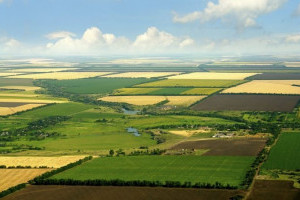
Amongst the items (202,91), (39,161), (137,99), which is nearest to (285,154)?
(39,161)

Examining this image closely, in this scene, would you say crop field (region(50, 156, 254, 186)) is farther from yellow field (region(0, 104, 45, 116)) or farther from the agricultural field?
the agricultural field

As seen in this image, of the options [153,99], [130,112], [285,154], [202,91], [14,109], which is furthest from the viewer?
[202,91]

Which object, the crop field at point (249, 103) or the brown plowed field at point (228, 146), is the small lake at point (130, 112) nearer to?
the crop field at point (249, 103)

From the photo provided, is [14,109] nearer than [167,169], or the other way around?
[167,169]

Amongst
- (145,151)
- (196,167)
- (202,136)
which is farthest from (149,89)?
(196,167)

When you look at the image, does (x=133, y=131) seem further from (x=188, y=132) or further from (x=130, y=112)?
(x=130, y=112)

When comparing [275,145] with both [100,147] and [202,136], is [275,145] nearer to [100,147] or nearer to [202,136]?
[202,136]
